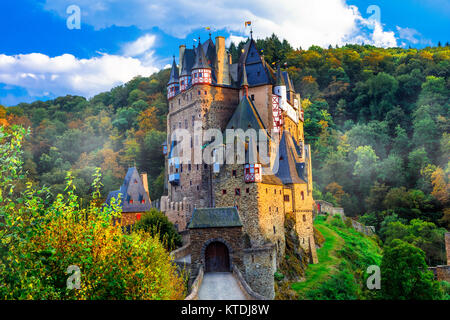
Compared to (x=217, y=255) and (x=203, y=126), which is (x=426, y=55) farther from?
(x=217, y=255)

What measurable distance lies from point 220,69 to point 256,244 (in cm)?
1856

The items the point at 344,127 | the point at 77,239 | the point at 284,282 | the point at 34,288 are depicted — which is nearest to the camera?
the point at 34,288

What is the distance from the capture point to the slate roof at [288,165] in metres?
42.3

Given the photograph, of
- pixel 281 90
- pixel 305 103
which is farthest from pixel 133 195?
pixel 305 103

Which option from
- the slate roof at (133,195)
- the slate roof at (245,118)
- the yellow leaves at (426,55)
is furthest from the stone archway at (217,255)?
the yellow leaves at (426,55)

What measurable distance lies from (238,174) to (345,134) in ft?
141

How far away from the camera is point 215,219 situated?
3231cm

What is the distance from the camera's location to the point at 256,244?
35312 millimetres

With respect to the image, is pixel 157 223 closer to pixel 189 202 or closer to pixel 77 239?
pixel 189 202

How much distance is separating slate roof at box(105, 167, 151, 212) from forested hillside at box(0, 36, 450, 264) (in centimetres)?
1210

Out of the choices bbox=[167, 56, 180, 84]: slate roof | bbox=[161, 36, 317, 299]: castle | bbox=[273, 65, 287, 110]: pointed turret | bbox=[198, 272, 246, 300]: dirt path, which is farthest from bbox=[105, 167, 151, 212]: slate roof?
bbox=[198, 272, 246, 300]: dirt path

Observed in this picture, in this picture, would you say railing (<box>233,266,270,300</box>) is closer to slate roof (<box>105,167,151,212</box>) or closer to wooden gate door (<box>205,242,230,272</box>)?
wooden gate door (<box>205,242,230,272</box>)
